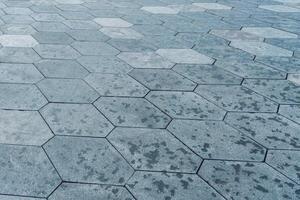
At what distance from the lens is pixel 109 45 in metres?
4.30

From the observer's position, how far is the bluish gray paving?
2113 mm

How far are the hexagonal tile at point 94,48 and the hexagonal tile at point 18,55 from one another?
1.76ft

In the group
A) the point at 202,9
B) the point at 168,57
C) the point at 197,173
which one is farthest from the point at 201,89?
the point at 202,9

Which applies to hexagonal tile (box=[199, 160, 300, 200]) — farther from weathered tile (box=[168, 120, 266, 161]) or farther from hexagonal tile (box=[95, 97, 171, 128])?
hexagonal tile (box=[95, 97, 171, 128])

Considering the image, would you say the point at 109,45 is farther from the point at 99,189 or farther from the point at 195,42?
the point at 99,189

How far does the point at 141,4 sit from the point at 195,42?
88.9 inches

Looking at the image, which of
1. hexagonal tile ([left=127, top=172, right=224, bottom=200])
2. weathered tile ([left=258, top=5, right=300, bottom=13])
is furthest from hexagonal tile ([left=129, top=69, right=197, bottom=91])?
weathered tile ([left=258, top=5, right=300, bottom=13])

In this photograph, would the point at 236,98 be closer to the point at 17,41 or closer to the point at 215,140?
the point at 215,140

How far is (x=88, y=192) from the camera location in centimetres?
201

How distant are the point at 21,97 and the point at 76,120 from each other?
0.67 metres

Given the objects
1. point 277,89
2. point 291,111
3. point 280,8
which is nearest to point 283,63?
point 277,89

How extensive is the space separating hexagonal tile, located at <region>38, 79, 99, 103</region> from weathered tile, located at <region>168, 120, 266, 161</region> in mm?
876

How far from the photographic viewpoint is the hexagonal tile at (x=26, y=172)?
6.61ft

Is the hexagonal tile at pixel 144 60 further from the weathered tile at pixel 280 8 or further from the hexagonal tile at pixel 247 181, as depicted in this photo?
the weathered tile at pixel 280 8
